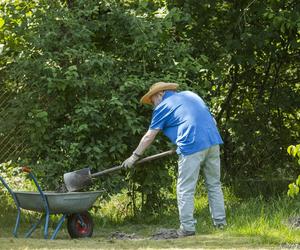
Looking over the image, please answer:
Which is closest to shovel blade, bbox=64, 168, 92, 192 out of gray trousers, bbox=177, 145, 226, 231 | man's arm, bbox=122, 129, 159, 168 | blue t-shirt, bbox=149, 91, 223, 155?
man's arm, bbox=122, 129, 159, 168

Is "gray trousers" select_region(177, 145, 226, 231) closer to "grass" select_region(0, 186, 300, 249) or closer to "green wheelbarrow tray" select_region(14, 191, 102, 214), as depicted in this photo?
"grass" select_region(0, 186, 300, 249)

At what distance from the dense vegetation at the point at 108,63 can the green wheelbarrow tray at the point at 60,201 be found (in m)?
0.80

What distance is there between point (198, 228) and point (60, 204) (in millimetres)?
1583

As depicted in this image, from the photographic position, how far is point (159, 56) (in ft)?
31.5

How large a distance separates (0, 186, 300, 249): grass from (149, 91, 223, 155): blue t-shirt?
941 mm

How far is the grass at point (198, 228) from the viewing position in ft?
23.8

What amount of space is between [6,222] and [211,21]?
4087mm

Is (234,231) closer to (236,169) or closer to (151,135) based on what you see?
(151,135)

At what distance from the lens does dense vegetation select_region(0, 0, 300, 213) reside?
355 inches

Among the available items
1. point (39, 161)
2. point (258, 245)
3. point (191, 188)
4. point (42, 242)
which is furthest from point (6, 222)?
point (258, 245)

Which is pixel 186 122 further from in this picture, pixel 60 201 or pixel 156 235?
pixel 60 201

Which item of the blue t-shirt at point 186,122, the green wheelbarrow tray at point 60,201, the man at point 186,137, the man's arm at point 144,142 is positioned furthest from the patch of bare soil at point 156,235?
the blue t-shirt at point 186,122

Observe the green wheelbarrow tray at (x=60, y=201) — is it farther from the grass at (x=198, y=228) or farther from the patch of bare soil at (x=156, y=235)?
the patch of bare soil at (x=156, y=235)

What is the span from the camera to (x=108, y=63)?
30.1 feet
